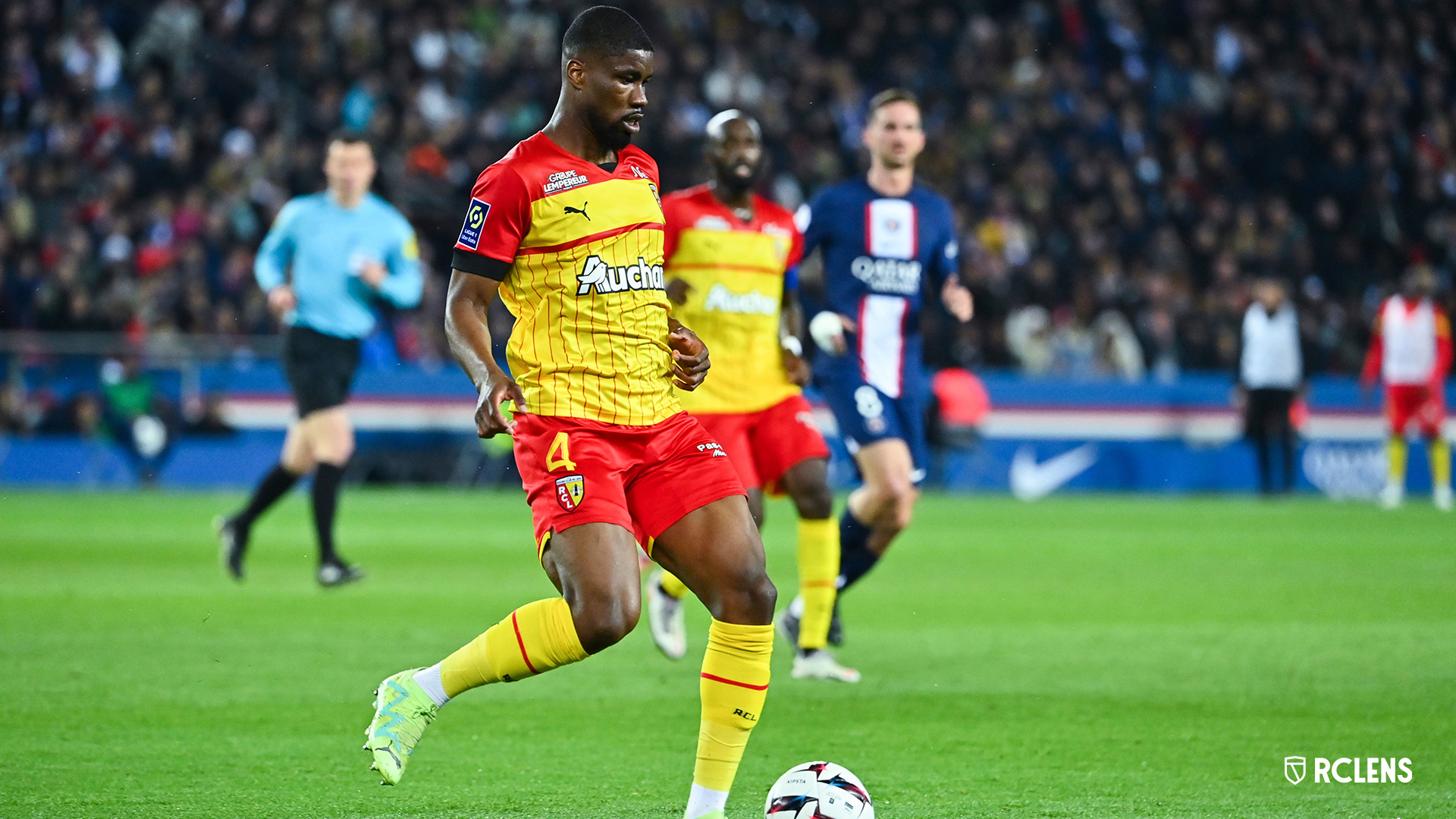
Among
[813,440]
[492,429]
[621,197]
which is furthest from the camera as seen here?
[813,440]

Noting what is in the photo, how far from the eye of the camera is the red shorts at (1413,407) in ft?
63.8

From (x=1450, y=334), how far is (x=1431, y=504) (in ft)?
13.0

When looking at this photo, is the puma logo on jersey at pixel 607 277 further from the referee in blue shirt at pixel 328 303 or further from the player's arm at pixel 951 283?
the referee in blue shirt at pixel 328 303

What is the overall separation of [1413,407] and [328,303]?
1361cm

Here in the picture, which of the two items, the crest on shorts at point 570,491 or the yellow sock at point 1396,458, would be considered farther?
the yellow sock at point 1396,458

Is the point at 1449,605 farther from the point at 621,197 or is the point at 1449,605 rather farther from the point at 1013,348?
the point at 1013,348

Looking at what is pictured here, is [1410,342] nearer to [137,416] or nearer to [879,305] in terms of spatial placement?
[879,305]

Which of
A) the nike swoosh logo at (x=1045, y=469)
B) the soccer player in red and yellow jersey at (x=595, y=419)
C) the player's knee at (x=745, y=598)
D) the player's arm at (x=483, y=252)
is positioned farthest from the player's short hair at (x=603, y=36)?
the nike swoosh logo at (x=1045, y=469)

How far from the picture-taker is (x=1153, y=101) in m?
25.6

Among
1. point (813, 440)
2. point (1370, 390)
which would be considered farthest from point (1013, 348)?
point (813, 440)

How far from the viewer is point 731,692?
461 centimetres

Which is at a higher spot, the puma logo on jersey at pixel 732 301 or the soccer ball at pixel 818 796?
the puma logo on jersey at pixel 732 301

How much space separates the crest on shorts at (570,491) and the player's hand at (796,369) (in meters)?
3.24

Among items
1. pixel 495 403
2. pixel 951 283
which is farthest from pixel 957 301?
pixel 495 403
